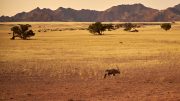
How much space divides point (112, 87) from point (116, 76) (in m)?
3.60

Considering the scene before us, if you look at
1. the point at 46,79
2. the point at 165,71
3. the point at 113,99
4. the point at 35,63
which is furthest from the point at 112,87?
the point at 35,63

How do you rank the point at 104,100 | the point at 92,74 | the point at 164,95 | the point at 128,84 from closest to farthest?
1. the point at 104,100
2. the point at 164,95
3. the point at 128,84
4. the point at 92,74

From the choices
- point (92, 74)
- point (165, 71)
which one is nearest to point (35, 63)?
point (92, 74)

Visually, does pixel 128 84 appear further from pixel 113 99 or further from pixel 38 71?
pixel 38 71

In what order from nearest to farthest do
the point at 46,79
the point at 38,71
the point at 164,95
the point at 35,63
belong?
1. the point at 164,95
2. the point at 46,79
3. the point at 38,71
4. the point at 35,63

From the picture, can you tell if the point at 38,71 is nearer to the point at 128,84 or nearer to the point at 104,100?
the point at 128,84

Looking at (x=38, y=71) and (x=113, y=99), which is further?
(x=38, y=71)

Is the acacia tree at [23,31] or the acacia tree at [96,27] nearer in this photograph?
the acacia tree at [23,31]

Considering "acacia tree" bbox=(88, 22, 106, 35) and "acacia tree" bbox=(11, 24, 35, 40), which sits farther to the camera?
"acacia tree" bbox=(88, 22, 106, 35)

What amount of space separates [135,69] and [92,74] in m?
3.59

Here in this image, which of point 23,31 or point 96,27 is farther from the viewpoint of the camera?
point 96,27

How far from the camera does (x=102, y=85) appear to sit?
1912 cm

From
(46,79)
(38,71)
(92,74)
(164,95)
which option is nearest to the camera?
(164,95)

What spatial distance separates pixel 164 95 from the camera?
16.5 meters
